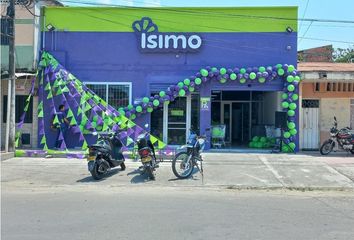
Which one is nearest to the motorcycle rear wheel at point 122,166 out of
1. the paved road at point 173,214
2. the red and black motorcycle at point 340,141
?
the paved road at point 173,214

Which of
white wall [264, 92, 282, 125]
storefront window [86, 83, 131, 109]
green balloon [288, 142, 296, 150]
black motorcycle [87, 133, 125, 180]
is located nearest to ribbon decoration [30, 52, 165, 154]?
storefront window [86, 83, 131, 109]

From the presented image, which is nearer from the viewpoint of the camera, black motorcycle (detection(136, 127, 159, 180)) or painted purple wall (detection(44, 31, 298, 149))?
black motorcycle (detection(136, 127, 159, 180))

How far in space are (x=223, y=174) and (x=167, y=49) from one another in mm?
7572

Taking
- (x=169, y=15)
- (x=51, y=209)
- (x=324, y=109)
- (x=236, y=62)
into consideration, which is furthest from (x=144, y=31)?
(x=51, y=209)

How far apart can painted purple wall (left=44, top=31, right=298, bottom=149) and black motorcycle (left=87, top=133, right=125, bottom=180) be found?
19.5 feet

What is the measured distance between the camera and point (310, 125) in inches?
778

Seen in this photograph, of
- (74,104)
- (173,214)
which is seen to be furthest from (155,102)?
(173,214)

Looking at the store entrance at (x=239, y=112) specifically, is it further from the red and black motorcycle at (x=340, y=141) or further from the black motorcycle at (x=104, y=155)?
the black motorcycle at (x=104, y=155)

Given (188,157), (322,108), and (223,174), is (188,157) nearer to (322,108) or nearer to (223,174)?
(223,174)

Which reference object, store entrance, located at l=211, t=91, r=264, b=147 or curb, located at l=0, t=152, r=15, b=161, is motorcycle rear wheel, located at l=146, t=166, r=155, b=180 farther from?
store entrance, located at l=211, t=91, r=264, b=147

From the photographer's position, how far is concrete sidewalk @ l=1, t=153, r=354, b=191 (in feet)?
40.0

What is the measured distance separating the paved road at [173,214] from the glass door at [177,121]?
823cm

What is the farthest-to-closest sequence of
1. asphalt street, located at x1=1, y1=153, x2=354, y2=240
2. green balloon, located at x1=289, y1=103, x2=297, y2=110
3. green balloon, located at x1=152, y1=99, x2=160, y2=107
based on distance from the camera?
1. green balloon, located at x1=152, y1=99, x2=160, y2=107
2. green balloon, located at x1=289, y1=103, x2=297, y2=110
3. asphalt street, located at x1=1, y1=153, x2=354, y2=240

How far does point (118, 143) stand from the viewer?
13.4 meters
